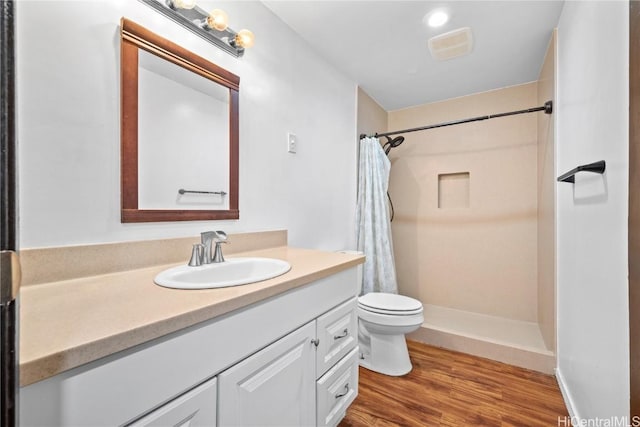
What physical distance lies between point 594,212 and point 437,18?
4.36ft

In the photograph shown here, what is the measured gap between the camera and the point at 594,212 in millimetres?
1096

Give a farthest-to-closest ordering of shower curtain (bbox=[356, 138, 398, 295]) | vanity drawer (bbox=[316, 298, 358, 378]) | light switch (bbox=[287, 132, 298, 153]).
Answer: shower curtain (bbox=[356, 138, 398, 295]) < light switch (bbox=[287, 132, 298, 153]) < vanity drawer (bbox=[316, 298, 358, 378])

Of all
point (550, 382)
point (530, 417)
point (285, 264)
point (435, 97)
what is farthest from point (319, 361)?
point (435, 97)

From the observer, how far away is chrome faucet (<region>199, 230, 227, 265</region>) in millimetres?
1112

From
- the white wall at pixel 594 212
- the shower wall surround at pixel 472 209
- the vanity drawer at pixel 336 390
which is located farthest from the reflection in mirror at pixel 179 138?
the shower wall surround at pixel 472 209

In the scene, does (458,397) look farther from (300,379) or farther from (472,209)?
(472,209)

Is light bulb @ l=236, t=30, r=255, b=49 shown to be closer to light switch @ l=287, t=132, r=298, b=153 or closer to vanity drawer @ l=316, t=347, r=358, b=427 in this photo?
light switch @ l=287, t=132, r=298, b=153

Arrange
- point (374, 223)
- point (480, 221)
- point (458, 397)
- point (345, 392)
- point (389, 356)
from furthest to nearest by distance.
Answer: point (480, 221)
point (374, 223)
point (389, 356)
point (458, 397)
point (345, 392)

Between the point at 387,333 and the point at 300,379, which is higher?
the point at 300,379

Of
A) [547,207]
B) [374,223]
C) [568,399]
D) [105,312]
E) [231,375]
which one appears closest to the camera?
[105,312]

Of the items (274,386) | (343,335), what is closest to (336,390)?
(343,335)

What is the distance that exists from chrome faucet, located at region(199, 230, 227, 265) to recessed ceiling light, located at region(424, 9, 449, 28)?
170 cm

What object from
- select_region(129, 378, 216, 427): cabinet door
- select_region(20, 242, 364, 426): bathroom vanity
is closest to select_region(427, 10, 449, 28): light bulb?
select_region(20, 242, 364, 426): bathroom vanity

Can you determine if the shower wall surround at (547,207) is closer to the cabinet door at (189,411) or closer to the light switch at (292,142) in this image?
the light switch at (292,142)
